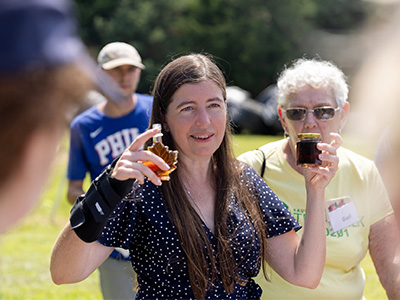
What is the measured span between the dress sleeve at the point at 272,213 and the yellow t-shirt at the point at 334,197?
346 mm

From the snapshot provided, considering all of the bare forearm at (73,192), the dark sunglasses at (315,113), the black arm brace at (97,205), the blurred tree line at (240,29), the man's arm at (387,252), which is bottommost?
the blurred tree line at (240,29)

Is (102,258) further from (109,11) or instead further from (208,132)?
(109,11)

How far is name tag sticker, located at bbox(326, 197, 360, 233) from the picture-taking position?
120 inches

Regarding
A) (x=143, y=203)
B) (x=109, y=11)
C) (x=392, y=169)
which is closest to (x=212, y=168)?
(x=143, y=203)

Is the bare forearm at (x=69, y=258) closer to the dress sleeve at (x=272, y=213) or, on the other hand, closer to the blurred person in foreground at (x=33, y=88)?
the dress sleeve at (x=272, y=213)

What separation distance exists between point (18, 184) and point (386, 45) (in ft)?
2.72

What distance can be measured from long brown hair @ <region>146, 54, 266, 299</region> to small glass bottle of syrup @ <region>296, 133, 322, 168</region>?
296 mm

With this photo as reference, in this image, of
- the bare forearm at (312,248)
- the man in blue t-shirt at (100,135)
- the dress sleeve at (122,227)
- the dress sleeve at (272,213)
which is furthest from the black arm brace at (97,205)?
the man in blue t-shirt at (100,135)

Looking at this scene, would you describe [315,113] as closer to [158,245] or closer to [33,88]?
[158,245]

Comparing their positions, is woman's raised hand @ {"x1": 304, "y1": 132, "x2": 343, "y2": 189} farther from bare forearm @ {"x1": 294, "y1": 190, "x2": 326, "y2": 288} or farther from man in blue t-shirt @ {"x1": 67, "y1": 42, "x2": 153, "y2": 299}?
man in blue t-shirt @ {"x1": 67, "y1": 42, "x2": 153, "y2": 299}

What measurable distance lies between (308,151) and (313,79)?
68 cm

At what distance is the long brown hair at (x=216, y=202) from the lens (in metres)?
2.33

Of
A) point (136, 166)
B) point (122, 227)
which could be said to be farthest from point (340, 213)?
point (136, 166)

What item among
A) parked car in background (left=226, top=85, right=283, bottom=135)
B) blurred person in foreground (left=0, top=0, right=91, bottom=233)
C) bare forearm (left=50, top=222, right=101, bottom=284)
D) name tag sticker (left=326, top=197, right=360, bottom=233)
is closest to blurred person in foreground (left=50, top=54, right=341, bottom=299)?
bare forearm (left=50, top=222, right=101, bottom=284)
